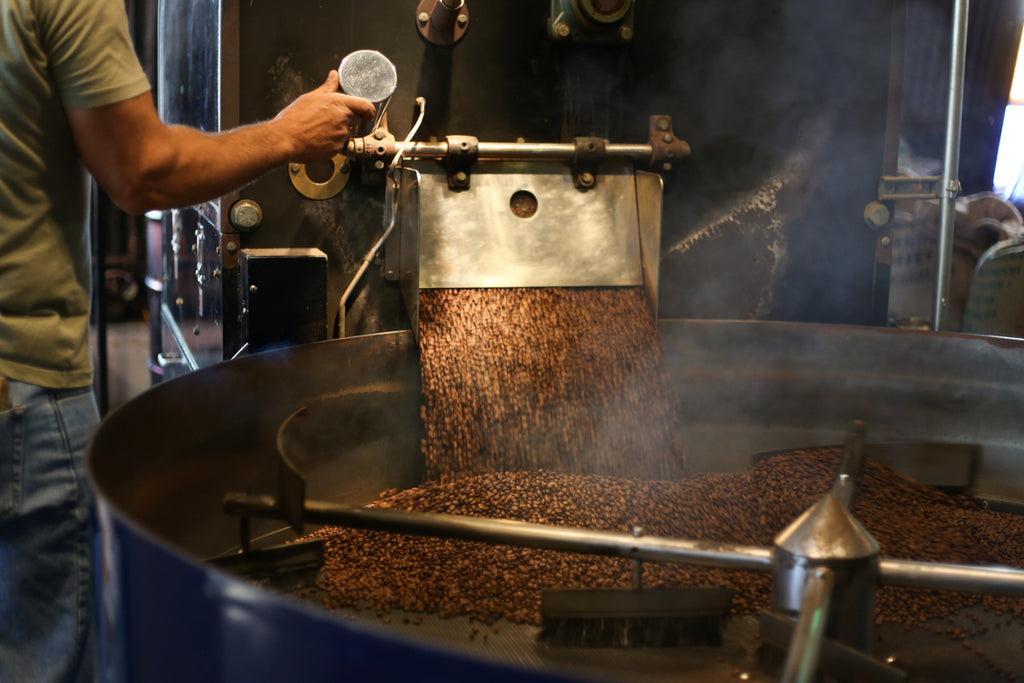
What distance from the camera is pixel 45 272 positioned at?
1167 mm

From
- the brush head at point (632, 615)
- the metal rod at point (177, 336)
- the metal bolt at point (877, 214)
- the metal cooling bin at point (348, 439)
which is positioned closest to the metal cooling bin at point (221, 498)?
the metal cooling bin at point (348, 439)

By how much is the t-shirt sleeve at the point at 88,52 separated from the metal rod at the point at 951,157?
164 cm

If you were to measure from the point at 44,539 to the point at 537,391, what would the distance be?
0.88 meters

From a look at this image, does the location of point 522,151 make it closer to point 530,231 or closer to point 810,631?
point 530,231

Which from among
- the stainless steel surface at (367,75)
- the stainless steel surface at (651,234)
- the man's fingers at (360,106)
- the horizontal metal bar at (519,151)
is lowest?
the stainless steel surface at (651,234)

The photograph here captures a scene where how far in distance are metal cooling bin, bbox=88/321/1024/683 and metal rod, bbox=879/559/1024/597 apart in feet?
1.29

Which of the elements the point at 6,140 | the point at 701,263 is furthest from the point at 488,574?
the point at 701,263

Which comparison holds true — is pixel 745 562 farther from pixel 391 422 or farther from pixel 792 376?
pixel 792 376

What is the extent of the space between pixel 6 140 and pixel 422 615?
848 millimetres

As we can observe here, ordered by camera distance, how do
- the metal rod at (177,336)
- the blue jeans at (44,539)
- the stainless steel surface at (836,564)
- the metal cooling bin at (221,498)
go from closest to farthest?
the metal cooling bin at (221,498) → the stainless steel surface at (836,564) → the blue jeans at (44,539) → the metal rod at (177,336)

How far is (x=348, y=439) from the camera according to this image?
156cm

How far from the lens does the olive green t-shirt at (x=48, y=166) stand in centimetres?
108

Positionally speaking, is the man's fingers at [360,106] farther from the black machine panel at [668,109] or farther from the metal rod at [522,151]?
the black machine panel at [668,109]

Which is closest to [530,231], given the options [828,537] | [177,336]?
[828,537]
